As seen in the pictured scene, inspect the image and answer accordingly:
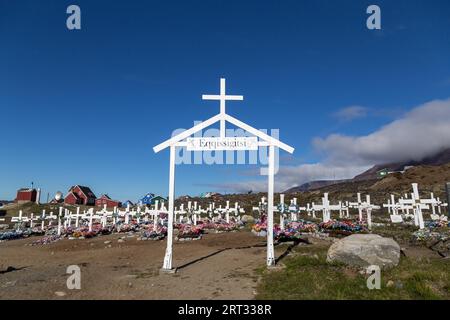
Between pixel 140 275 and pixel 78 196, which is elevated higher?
pixel 78 196

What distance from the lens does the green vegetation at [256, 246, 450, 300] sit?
7.71m

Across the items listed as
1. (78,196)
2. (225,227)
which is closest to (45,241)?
(225,227)

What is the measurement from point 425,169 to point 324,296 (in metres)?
96.4

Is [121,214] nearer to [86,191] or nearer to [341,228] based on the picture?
[341,228]

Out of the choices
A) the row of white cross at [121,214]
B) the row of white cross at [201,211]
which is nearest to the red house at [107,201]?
the row of white cross at [121,214]

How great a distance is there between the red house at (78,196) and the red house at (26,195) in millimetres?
8631

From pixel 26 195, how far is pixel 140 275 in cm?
8135

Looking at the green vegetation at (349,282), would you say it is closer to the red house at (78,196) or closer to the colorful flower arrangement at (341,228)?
the colorful flower arrangement at (341,228)

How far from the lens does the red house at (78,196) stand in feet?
255

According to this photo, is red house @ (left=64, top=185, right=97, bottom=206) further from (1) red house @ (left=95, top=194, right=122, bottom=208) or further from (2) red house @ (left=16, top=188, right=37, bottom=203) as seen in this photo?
(2) red house @ (left=16, top=188, right=37, bottom=203)

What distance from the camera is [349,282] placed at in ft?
28.6

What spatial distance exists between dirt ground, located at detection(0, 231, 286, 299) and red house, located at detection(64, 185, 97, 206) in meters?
63.4
